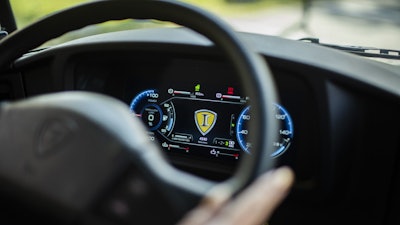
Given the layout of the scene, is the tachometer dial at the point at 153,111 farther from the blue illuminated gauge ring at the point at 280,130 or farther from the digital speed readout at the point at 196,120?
the blue illuminated gauge ring at the point at 280,130

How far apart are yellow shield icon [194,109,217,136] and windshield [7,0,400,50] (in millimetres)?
482

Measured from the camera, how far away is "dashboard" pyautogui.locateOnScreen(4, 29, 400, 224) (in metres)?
1.62

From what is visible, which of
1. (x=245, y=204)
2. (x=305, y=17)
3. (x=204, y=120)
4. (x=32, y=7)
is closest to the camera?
(x=245, y=204)

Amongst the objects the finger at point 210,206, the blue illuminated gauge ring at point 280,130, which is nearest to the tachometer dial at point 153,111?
the blue illuminated gauge ring at point 280,130

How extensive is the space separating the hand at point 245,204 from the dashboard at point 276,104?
0.68 metres

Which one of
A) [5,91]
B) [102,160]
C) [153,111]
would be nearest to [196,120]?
[153,111]

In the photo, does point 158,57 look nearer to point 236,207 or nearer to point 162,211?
point 162,211

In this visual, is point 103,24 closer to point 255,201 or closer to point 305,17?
point 255,201

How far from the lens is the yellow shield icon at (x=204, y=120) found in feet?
5.95

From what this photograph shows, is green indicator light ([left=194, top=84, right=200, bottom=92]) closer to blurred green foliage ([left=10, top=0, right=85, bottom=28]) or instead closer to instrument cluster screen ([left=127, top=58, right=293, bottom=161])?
instrument cluster screen ([left=127, top=58, right=293, bottom=161])

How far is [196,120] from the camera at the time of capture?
1826 millimetres

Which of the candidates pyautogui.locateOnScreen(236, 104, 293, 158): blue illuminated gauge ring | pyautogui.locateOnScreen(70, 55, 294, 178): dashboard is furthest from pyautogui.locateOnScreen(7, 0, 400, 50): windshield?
pyautogui.locateOnScreen(236, 104, 293, 158): blue illuminated gauge ring

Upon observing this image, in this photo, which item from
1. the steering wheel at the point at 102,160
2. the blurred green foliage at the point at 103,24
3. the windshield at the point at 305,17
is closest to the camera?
the steering wheel at the point at 102,160

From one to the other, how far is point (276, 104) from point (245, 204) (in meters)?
0.86
